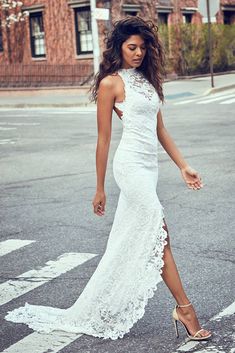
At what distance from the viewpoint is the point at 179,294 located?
452 centimetres

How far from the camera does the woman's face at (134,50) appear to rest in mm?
4562

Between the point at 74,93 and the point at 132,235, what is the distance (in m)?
26.7

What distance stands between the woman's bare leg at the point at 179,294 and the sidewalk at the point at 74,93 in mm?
21371

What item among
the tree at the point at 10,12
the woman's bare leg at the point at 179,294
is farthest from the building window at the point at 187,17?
the woman's bare leg at the point at 179,294

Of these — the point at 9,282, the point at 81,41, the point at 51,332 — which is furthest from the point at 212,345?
the point at 81,41

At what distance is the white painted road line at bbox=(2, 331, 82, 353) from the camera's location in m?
4.46

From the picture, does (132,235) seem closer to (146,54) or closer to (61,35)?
(146,54)

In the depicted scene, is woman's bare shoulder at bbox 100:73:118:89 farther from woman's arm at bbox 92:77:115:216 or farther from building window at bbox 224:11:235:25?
building window at bbox 224:11:235:25

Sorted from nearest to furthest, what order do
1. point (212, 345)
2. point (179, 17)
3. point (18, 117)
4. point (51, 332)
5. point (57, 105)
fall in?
1. point (212, 345)
2. point (51, 332)
3. point (18, 117)
4. point (57, 105)
5. point (179, 17)

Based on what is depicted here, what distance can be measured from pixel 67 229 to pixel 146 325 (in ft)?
10.2

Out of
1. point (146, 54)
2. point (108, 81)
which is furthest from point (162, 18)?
point (108, 81)

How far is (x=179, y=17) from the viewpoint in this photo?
38.8 metres

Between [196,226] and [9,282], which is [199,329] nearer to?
[9,282]

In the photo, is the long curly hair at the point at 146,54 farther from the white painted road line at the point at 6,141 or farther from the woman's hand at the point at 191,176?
the white painted road line at the point at 6,141
